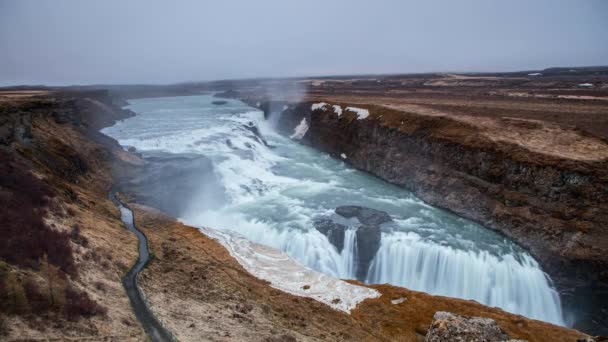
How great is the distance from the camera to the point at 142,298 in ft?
49.8

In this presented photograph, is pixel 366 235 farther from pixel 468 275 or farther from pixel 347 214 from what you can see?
pixel 468 275

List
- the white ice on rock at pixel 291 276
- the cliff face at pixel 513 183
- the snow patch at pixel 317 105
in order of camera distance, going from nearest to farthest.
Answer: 1. the white ice on rock at pixel 291 276
2. the cliff face at pixel 513 183
3. the snow patch at pixel 317 105

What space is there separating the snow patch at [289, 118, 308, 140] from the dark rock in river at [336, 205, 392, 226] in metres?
36.6

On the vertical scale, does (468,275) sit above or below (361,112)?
below

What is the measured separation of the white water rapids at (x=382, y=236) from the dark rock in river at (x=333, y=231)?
1.33 feet

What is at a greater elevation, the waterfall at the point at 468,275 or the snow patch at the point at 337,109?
the snow patch at the point at 337,109

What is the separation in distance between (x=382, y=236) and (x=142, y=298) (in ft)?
58.0

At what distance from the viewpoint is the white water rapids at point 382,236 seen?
23.3 metres

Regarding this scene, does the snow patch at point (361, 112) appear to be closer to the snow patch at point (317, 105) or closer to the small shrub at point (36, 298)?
the snow patch at point (317, 105)

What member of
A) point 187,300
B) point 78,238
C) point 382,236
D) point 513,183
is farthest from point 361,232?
point 78,238

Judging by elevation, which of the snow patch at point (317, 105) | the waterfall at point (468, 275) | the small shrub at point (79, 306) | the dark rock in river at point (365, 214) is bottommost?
the waterfall at point (468, 275)

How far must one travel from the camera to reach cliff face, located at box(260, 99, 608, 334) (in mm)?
23203

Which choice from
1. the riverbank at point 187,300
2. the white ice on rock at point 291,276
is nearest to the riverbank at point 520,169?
the riverbank at point 187,300

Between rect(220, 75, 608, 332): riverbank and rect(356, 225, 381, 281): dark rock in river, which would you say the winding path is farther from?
rect(220, 75, 608, 332): riverbank
